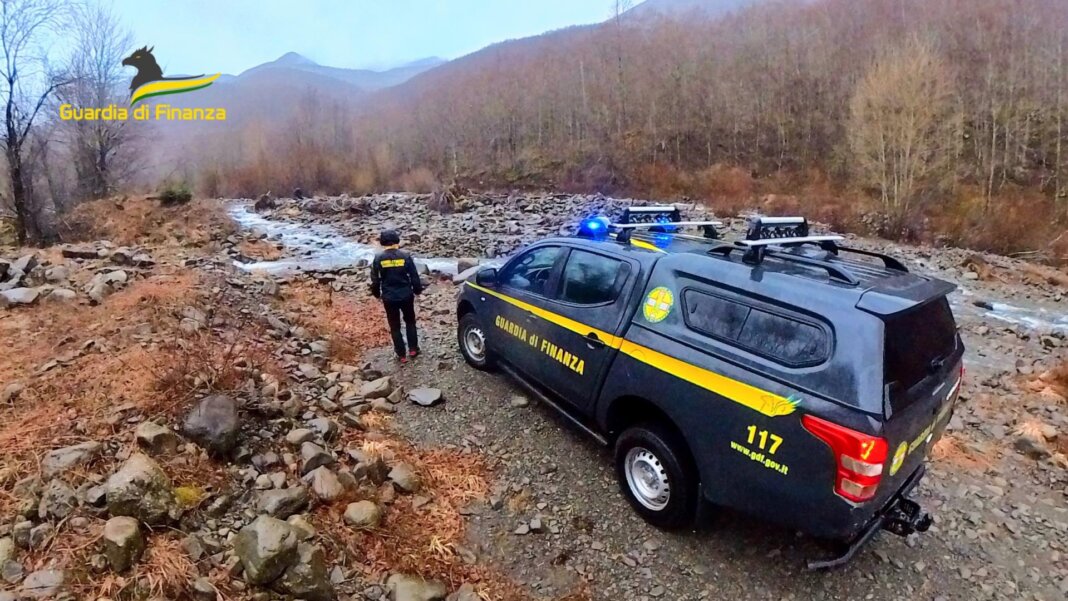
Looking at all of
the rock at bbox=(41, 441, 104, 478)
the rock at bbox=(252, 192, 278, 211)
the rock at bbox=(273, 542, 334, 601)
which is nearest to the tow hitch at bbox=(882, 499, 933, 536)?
the rock at bbox=(273, 542, 334, 601)

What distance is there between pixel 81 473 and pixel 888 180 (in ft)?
102

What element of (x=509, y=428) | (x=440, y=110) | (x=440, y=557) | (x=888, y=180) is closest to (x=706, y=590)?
(x=440, y=557)

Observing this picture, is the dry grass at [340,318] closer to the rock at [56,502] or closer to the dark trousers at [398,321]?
the dark trousers at [398,321]

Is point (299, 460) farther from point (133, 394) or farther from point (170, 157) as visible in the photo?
point (170, 157)

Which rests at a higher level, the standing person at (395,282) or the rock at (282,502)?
the standing person at (395,282)

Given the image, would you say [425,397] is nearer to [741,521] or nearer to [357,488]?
[357,488]

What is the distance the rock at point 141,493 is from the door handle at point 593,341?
2.83m

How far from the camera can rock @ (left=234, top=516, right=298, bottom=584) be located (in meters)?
2.86

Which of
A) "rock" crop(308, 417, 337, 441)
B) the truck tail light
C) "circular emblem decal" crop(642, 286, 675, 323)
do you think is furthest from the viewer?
"rock" crop(308, 417, 337, 441)

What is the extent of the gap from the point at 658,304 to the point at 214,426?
3.28 m

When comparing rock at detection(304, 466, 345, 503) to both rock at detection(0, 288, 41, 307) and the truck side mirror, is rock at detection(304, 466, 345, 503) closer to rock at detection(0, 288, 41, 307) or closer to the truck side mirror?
the truck side mirror

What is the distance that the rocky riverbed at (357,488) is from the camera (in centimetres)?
298

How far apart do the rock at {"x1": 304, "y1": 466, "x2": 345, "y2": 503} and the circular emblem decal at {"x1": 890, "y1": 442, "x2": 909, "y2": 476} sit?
3.34 m

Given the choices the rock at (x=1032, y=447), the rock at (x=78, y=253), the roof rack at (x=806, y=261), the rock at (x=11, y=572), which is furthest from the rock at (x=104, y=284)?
the rock at (x=1032, y=447)
